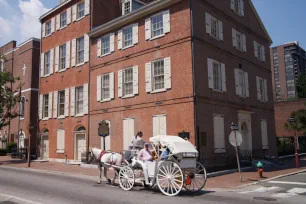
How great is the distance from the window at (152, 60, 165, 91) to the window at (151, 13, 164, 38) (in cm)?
197

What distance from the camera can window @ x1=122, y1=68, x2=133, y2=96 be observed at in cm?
2155

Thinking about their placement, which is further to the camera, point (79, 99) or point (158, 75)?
point (79, 99)

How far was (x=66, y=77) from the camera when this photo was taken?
2725 cm

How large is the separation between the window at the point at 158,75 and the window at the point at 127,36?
3.33 metres

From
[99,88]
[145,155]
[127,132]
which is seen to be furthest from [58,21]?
[145,155]

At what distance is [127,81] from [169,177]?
1230cm

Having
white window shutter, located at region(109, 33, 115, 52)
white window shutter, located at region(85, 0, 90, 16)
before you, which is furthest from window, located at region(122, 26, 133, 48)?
white window shutter, located at region(85, 0, 90, 16)

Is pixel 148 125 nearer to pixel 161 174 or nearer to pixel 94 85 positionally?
pixel 94 85

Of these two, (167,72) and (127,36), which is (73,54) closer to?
(127,36)

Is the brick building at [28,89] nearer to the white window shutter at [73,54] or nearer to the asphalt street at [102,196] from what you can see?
the white window shutter at [73,54]

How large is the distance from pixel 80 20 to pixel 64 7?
338 cm

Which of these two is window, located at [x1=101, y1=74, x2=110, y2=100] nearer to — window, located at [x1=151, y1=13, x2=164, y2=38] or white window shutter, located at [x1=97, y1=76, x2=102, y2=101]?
white window shutter, located at [x1=97, y1=76, x2=102, y2=101]

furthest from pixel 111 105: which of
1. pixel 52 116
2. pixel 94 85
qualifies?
pixel 52 116

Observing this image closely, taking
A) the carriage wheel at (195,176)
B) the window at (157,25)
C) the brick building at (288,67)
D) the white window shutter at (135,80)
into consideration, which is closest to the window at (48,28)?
the white window shutter at (135,80)
